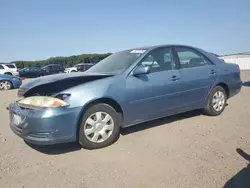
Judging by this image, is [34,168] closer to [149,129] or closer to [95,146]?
[95,146]

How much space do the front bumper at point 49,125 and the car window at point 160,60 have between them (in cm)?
157

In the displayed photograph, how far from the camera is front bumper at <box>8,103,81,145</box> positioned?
10.6ft

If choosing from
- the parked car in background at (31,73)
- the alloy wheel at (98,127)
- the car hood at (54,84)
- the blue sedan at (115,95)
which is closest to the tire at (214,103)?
the blue sedan at (115,95)

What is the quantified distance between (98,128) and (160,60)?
1.71m

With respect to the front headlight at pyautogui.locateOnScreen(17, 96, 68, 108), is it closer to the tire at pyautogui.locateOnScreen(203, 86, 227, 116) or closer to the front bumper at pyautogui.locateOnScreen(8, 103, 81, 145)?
the front bumper at pyautogui.locateOnScreen(8, 103, 81, 145)

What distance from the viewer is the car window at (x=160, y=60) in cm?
426

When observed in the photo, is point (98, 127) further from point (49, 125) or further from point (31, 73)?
point (31, 73)

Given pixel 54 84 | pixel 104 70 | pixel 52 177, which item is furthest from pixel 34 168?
pixel 104 70

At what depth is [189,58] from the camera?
16.0 feet

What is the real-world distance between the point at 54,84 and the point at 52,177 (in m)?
1.27

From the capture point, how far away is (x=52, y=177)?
113 inches

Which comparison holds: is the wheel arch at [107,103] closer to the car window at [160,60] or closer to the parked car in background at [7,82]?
the car window at [160,60]

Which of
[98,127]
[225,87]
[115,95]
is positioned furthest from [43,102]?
[225,87]

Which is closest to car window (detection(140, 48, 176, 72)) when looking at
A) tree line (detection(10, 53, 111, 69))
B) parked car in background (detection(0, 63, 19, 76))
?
parked car in background (detection(0, 63, 19, 76))
